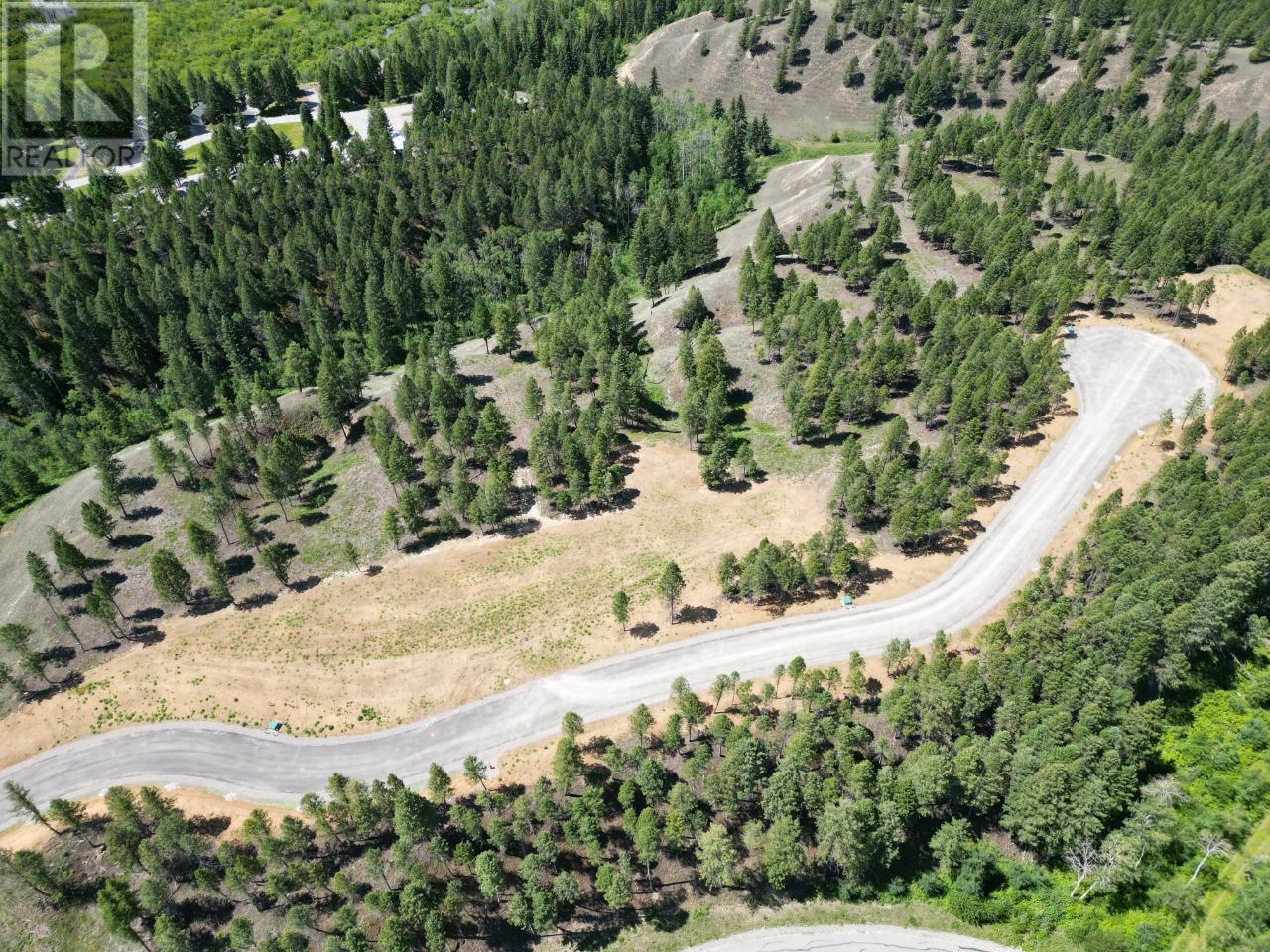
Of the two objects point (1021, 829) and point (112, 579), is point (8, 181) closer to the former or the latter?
point (112, 579)

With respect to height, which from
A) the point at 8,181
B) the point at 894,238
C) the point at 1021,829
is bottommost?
the point at 1021,829

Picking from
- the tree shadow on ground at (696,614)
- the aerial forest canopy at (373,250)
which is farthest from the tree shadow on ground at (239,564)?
the tree shadow on ground at (696,614)

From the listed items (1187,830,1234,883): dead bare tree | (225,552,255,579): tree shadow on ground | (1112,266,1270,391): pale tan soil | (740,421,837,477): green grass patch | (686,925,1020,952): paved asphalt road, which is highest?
(1112,266,1270,391): pale tan soil

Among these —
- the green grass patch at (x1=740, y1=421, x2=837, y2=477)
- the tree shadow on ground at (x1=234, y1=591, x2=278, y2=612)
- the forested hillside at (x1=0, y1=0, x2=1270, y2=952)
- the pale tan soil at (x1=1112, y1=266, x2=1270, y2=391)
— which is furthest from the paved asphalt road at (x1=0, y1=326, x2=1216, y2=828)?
the pale tan soil at (x1=1112, y1=266, x2=1270, y2=391)

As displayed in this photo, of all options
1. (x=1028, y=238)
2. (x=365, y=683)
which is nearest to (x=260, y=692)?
(x=365, y=683)

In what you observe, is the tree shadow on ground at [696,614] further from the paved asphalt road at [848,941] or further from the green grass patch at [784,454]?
the paved asphalt road at [848,941]

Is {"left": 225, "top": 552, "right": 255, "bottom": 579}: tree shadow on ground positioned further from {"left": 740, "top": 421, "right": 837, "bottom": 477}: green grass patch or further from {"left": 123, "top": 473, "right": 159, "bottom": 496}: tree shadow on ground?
{"left": 740, "top": 421, "right": 837, "bottom": 477}: green grass patch

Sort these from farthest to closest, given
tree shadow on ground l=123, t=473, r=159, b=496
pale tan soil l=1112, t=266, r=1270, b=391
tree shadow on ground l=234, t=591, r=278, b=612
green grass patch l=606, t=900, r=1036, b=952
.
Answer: pale tan soil l=1112, t=266, r=1270, b=391, tree shadow on ground l=123, t=473, r=159, b=496, tree shadow on ground l=234, t=591, r=278, b=612, green grass patch l=606, t=900, r=1036, b=952

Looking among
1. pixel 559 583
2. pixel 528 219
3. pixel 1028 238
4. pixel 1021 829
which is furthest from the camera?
pixel 528 219
